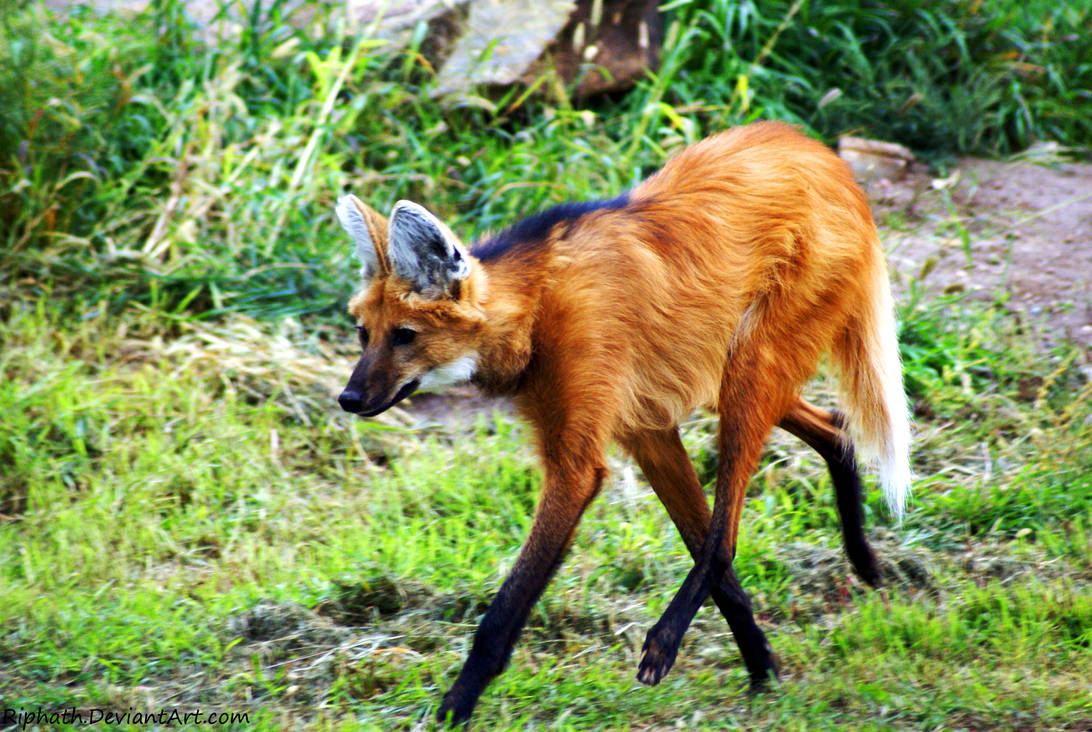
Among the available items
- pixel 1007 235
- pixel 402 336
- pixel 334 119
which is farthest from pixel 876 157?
pixel 402 336

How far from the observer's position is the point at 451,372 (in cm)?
249

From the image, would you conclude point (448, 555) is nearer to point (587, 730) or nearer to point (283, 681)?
point (283, 681)

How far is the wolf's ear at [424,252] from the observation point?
233 cm

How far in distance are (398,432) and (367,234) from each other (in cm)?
145

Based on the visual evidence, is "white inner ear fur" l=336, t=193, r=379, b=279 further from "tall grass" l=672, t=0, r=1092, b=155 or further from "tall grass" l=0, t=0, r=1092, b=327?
"tall grass" l=672, t=0, r=1092, b=155

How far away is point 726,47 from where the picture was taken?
5031 millimetres

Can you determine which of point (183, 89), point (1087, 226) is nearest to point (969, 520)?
point (1087, 226)

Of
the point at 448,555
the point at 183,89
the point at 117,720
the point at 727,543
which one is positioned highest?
the point at 183,89

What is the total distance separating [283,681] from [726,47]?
375 centimetres

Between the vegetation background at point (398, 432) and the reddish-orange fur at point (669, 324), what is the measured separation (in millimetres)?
402

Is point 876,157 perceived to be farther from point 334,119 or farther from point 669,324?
point 669,324

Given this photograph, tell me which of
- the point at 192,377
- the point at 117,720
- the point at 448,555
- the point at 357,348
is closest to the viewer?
the point at 117,720

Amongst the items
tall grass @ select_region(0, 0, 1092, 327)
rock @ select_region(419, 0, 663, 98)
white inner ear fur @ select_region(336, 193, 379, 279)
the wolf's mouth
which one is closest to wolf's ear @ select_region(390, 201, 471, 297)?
white inner ear fur @ select_region(336, 193, 379, 279)

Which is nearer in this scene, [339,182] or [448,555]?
[448,555]
